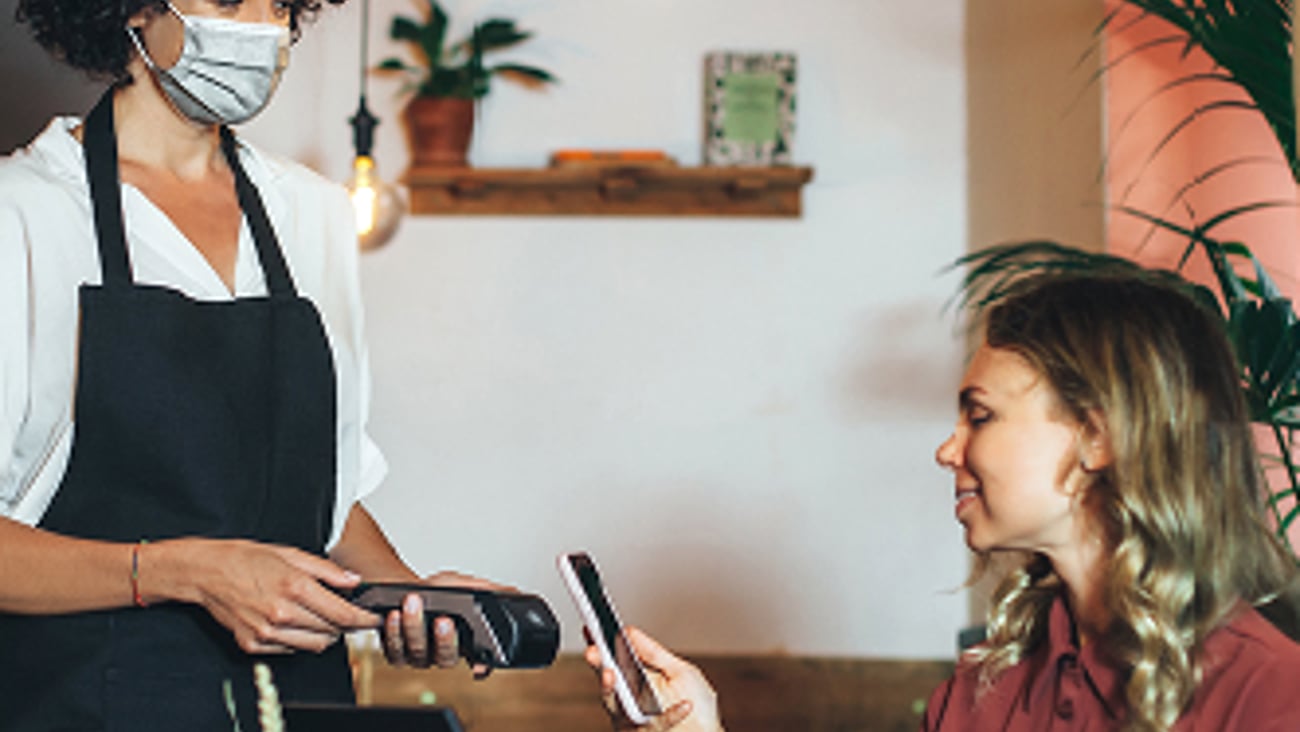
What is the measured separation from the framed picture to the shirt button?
2628mm

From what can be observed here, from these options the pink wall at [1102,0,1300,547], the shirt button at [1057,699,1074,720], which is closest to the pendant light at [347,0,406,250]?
the pink wall at [1102,0,1300,547]

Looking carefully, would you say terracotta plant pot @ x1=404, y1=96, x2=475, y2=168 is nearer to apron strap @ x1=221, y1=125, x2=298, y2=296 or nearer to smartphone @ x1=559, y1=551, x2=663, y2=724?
apron strap @ x1=221, y1=125, x2=298, y2=296

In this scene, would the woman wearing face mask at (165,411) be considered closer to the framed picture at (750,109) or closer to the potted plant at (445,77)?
the potted plant at (445,77)

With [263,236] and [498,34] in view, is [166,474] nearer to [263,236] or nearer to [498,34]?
[263,236]

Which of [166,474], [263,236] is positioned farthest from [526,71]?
[166,474]

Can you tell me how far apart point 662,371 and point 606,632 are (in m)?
2.66

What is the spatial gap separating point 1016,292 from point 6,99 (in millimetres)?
1129

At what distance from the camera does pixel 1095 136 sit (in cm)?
301

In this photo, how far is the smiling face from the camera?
52.6 inches

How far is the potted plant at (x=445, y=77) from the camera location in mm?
3742

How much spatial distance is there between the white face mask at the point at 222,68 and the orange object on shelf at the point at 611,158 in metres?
2.36

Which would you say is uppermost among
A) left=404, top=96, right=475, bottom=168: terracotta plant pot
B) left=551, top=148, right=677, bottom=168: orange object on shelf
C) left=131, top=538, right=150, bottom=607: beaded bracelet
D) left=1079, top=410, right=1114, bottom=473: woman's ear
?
left=404, top=96, right=475, bottom=168: terracotta plant pot

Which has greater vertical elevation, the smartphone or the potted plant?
the potted plant

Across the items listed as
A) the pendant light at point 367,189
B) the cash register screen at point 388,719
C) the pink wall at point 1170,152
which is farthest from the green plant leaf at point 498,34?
the cash register screen at point 388,719
